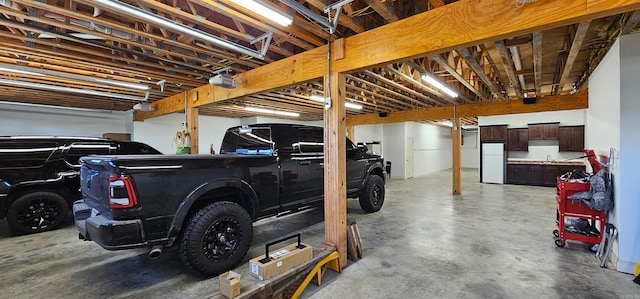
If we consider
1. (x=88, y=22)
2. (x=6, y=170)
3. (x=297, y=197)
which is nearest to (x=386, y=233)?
(x=297, y=197)

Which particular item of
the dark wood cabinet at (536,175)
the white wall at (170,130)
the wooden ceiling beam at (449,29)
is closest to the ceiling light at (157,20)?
the wooden ceiling beam at (449,29)

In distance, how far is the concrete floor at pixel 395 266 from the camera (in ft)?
8.71

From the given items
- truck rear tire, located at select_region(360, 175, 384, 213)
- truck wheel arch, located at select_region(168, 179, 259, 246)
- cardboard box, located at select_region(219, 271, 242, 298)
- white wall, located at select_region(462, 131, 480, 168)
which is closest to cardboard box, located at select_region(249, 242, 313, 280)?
cardboard box, located at select_region(219, 271, 242, 298)

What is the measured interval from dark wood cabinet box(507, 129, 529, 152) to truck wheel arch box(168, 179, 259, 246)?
35.0ft

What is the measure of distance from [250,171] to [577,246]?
183 inches

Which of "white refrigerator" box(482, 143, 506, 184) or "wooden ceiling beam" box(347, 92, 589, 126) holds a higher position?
"wooden ceiling beam" box(347, 92, 589, 126)

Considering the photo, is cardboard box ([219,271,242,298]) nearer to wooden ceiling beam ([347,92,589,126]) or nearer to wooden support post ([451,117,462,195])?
wooden support post ([451,117,462,195])

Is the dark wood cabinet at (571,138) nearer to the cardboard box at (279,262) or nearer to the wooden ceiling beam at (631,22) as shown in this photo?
the wooden ceiling beam at (631,22)

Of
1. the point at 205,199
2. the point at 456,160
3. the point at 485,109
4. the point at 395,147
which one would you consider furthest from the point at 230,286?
the point at 395,147

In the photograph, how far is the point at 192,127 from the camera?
5742 mm

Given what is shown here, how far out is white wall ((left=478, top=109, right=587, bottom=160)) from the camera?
931 cm

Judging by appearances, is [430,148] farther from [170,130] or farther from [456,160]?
[170,130]

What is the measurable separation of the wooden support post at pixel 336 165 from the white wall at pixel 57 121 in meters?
8.19

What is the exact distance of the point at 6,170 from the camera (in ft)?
13.6
